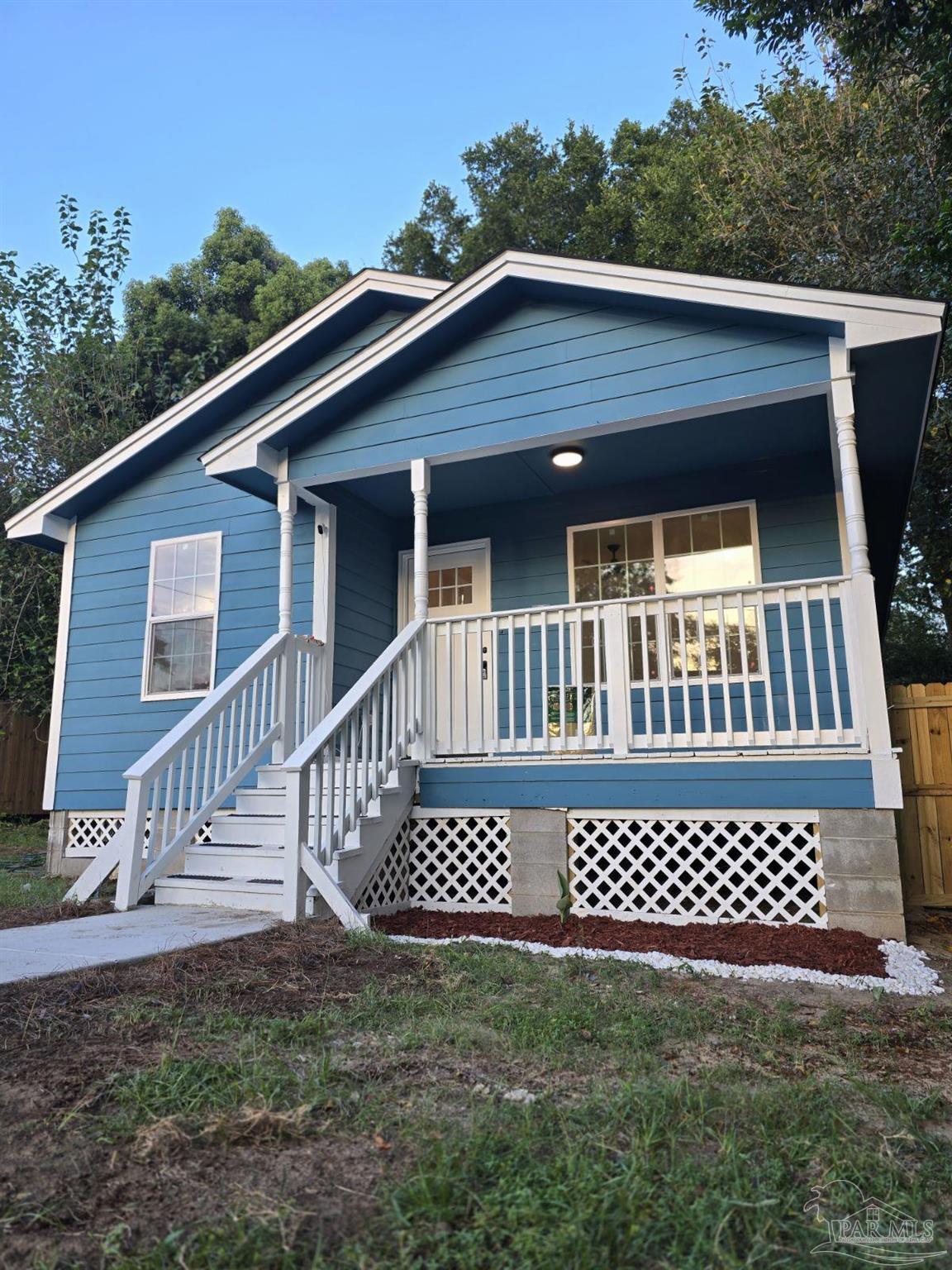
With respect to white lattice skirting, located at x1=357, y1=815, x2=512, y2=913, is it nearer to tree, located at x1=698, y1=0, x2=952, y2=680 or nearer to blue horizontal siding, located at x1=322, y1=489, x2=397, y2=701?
blue horizontal siding, located at x1=322, y1=489, x2=397, y2=701

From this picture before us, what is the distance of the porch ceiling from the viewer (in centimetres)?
628

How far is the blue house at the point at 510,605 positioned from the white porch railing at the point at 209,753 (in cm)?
3

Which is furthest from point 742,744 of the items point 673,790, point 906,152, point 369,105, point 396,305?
point 369,105

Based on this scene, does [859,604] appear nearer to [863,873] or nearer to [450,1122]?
[863,873]

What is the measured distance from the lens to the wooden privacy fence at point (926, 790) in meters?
6.64

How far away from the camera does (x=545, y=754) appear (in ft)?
18.9

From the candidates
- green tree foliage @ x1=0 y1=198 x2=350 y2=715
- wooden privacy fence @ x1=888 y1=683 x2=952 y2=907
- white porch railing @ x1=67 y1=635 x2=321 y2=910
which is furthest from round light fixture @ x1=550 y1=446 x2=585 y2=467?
green tree foliage @ x1=0 y1=198 x2=350 y2=715

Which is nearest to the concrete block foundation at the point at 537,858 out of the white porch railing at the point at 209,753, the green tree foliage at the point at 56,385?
the white porch railing at the point at 209,753

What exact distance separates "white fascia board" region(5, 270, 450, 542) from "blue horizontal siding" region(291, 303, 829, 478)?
1.62 m

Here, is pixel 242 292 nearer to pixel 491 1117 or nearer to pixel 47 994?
pixel 47 994

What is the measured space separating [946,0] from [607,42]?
1524cm

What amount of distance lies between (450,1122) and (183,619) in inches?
268

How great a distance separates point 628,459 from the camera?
22.9 feet

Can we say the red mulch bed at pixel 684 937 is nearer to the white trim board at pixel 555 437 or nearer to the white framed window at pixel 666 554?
the white framed window at pixel 666 554
